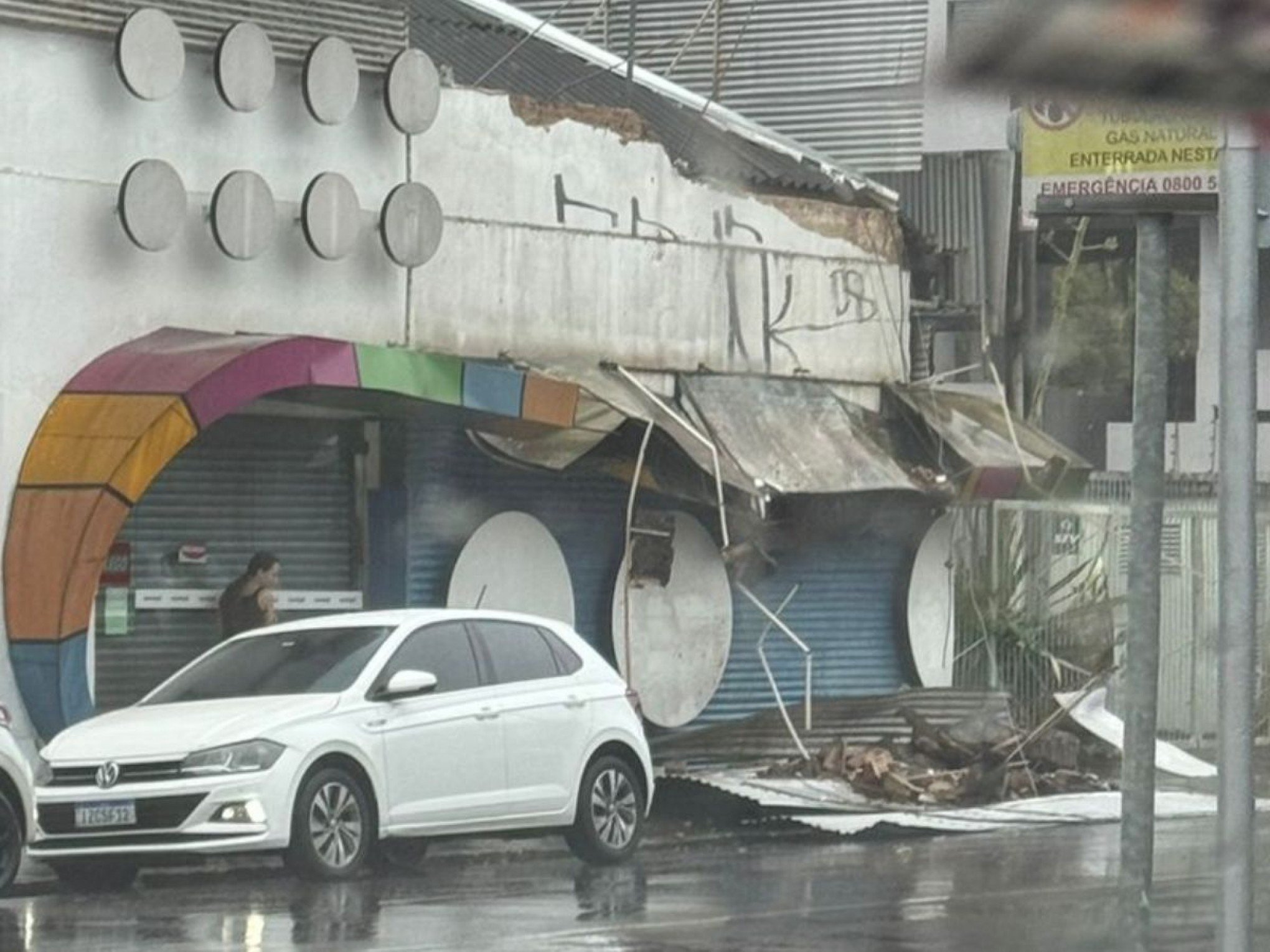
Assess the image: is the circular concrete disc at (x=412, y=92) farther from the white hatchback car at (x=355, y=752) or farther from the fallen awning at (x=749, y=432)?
the white hatchback car at (x=355, y=752)

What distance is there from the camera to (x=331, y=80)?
20.2 metres

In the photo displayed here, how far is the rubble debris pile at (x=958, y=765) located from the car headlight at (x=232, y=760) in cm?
742

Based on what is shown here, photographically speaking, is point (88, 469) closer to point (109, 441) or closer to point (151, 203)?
point (109, 441)

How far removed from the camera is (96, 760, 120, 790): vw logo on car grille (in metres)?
14.6

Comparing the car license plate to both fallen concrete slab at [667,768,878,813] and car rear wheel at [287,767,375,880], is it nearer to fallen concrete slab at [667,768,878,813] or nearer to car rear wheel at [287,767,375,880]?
car rear wheel at [287,767,375,880]

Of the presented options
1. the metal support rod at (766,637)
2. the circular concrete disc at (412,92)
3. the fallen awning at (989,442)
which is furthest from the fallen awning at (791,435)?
the circular concrete disc at (412,92)

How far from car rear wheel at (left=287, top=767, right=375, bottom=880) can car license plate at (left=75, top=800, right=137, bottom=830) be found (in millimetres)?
859

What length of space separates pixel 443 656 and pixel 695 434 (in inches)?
245

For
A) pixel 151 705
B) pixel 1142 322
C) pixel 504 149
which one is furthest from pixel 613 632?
pixel 1142 322

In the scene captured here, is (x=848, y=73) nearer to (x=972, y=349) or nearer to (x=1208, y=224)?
(x=972, y=349)

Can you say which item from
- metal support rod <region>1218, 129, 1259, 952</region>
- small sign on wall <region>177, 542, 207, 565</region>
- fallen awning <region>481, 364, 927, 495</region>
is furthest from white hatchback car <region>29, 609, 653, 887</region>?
metal support rod <region>1218, 129, 1259, 952</region>

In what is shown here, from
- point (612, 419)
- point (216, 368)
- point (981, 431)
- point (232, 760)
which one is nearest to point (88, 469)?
point (216, 368)

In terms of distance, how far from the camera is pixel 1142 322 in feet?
28.2

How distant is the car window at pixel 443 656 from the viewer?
1597 cm
